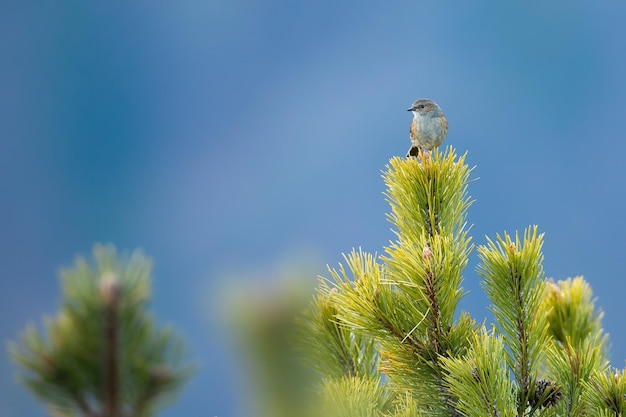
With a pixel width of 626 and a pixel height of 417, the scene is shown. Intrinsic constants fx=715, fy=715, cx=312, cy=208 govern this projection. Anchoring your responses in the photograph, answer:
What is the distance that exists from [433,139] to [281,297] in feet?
10.7

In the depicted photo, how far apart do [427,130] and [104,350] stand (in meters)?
3.55

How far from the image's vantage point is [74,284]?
2.67ft

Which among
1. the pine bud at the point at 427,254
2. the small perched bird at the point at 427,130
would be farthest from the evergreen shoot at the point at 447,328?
the small perched bird at the point at 427,130

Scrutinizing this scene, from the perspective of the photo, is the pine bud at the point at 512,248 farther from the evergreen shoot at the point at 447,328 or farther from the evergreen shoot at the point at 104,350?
the evergreen shoot at the point at 104,350

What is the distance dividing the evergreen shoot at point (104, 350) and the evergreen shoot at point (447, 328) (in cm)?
110

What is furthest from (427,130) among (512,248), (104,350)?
(104,350)

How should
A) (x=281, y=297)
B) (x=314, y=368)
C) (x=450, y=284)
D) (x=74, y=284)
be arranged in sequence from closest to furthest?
(x=74, y=284)
(x=281, y=297)
(x=450, y=284)
(x=314, y=368)

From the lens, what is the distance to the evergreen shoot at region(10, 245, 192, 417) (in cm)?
81

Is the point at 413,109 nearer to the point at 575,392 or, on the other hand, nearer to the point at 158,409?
the point at 575,392

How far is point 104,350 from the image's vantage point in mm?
845

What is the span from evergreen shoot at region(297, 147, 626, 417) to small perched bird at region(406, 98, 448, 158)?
1.99 metres

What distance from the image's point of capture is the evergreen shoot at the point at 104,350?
31.9 inches

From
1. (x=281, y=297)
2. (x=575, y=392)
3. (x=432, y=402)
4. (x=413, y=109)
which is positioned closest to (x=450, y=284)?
(x=432, y=402)

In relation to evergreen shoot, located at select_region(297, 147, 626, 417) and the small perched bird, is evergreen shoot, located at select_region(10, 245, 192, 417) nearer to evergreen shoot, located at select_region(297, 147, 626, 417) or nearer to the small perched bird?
evergreen shoot, located at select_region(297, 147, 626, 417)
